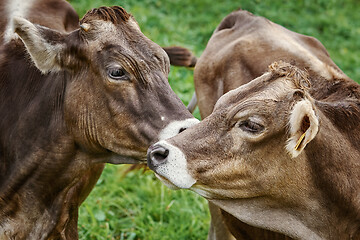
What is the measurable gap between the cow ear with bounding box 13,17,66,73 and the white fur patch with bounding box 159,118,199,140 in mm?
936

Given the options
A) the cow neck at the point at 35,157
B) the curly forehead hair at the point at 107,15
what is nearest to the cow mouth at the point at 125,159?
the cow neck at the point at 35,157

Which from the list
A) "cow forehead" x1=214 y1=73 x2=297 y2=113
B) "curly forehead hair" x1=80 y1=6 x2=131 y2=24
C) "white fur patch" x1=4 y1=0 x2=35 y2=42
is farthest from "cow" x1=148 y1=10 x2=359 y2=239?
"white fur patch" x1=4 y1=0 x2=35 y2=42

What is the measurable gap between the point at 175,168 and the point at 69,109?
1008 mm

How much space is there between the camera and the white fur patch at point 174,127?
12.3ft

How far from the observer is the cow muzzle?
3.45 metres

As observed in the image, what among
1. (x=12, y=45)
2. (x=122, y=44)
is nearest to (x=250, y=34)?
(x=122, y=44)

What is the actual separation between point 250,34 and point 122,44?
1.90 meters

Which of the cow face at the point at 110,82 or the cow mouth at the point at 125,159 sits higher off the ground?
the cow face at the point at 110,82

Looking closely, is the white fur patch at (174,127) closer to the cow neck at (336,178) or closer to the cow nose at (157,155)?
the cow nose at (157,155)

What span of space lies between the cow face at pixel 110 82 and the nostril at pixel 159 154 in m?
0.31

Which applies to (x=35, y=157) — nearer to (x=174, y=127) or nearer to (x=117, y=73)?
(x=117, y=73)

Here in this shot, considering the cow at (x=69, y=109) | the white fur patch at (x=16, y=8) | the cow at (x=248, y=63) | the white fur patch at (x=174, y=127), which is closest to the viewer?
the white fur patch at (x=174, y=127)

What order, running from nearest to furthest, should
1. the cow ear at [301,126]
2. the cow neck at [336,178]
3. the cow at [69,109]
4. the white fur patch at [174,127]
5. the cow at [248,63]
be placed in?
the cow ear at [301,126] < the cow neck at [336,178] < the white fur patch at [174,127] < the cow at [69,109] < the cow at [248,63]

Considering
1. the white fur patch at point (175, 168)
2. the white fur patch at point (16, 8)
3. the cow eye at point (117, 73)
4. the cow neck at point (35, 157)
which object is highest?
the cow eye at point (117, 73)
